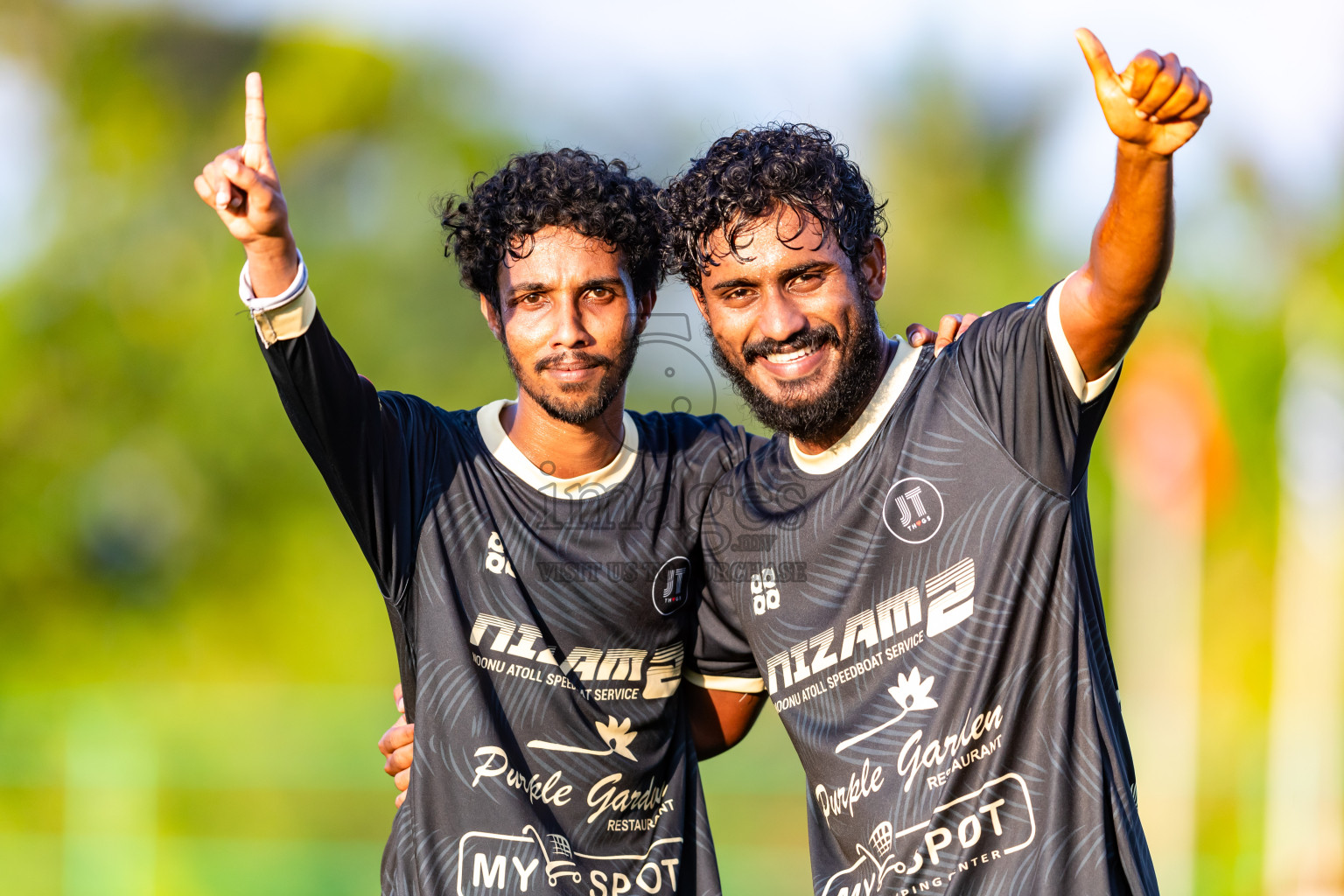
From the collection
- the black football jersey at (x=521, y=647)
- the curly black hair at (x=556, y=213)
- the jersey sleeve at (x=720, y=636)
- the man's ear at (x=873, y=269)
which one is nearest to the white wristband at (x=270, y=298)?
the black football jersey at (x=521, y=647)

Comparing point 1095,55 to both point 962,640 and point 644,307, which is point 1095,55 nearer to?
point 962,640

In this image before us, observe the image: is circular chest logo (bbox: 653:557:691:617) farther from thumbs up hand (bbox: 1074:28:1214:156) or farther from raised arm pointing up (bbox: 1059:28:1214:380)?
thumbs up hand (bbox: 1074:28:1214:156)

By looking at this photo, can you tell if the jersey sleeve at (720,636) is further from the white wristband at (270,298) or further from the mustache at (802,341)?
the white wristband at (270,298)

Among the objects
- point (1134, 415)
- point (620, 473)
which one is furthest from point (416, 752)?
point (1134, 415)

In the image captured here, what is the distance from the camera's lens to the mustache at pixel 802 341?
3910mm

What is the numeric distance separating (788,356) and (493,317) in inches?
49.7

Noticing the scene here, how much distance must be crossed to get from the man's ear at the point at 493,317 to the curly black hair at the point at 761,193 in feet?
2.05

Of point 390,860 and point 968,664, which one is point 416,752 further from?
point 968,664

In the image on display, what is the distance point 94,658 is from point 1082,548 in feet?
69.3

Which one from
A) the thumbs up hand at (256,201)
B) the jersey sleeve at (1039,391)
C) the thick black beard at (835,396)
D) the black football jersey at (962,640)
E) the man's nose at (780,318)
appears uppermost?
the thumbs up hand at (256,201)

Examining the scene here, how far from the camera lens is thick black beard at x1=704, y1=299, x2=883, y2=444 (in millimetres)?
3875

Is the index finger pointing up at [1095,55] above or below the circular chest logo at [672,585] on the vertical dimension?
above

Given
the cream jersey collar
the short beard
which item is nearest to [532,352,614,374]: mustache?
the short beard

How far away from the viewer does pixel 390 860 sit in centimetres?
399
